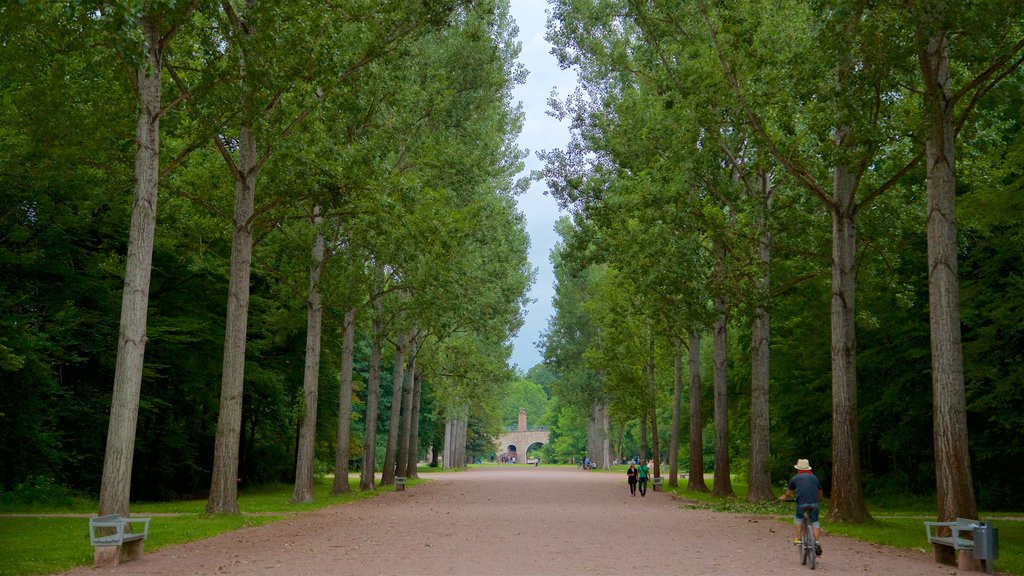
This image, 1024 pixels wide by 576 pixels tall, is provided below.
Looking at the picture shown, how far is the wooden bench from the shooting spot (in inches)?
462

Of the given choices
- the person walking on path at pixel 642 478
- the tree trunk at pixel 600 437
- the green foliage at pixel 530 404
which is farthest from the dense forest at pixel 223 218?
the green foliage at pixel 530 404

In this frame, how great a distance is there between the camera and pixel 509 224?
38688mm

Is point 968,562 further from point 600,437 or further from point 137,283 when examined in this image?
point 600,437

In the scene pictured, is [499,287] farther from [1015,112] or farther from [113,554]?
[113,554]

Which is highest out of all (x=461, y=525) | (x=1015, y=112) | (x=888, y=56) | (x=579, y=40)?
(x=579, y=40)

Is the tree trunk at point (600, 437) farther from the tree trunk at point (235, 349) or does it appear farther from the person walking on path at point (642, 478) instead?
the tree trunk at point (235, 349)

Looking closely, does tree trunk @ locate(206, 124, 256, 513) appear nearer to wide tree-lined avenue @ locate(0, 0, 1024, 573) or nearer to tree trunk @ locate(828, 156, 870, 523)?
wide tree-lined avenue @ locate(0, 0, 1024, 573)

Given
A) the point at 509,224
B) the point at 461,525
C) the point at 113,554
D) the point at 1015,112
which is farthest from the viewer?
the point at 509,224

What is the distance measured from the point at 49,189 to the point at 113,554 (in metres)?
15.6

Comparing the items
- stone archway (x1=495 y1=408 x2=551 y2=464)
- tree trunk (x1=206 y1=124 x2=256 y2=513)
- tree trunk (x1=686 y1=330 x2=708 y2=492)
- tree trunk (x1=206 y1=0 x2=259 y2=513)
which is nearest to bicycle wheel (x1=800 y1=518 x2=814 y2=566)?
tree trunk (x1=206 y1=124 x2=256 y2=513)

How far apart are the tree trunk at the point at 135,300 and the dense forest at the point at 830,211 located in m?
10.8

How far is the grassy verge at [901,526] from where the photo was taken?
1412 centimetres

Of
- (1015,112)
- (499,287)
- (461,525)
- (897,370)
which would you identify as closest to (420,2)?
(461,525)

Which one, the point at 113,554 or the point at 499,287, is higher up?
the point at 499,287
